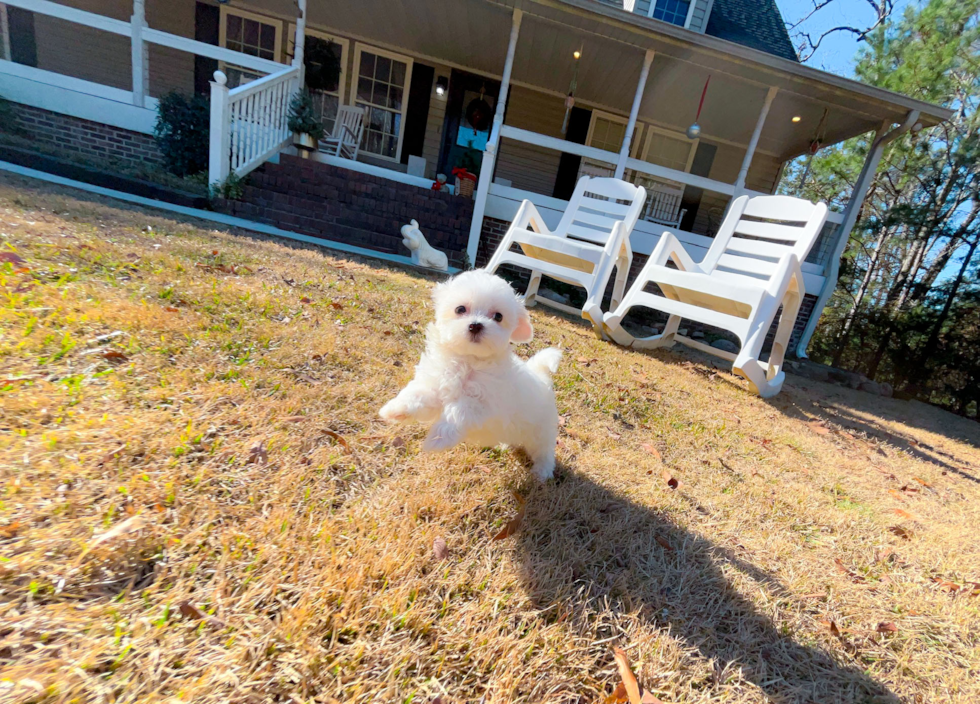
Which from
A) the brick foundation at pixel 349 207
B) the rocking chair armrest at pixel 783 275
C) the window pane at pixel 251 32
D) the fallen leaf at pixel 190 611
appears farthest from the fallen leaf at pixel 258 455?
the window pane at pixel 251 32

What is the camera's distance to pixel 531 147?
11.1 metres

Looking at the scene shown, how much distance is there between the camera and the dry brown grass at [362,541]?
100cm

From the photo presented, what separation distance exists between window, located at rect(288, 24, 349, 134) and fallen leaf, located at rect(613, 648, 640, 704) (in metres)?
10.4

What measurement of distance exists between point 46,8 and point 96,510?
960 cm

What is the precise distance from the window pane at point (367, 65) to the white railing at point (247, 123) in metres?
3.18

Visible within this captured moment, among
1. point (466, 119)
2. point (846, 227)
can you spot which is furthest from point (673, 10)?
point (846, 227)

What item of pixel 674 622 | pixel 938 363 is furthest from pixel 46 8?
pixel 938 363

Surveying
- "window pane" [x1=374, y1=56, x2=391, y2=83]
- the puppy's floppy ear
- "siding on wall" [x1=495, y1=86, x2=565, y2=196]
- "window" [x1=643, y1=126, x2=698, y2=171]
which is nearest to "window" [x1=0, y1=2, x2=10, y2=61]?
"window pane" [x1=374, y1=56, x2=391, y2=83]

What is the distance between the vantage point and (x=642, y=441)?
2.64 metres

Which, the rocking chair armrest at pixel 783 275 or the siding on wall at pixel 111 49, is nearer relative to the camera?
the rocking chair armrest at pixel 783 275

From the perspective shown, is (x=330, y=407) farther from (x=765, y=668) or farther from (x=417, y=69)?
(x=417, y=69)

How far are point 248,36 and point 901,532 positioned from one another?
13334mm

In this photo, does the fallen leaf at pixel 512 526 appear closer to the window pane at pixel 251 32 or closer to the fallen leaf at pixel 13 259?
the fallen leaf at pixel 13 259

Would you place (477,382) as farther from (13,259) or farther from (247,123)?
(247,123)
